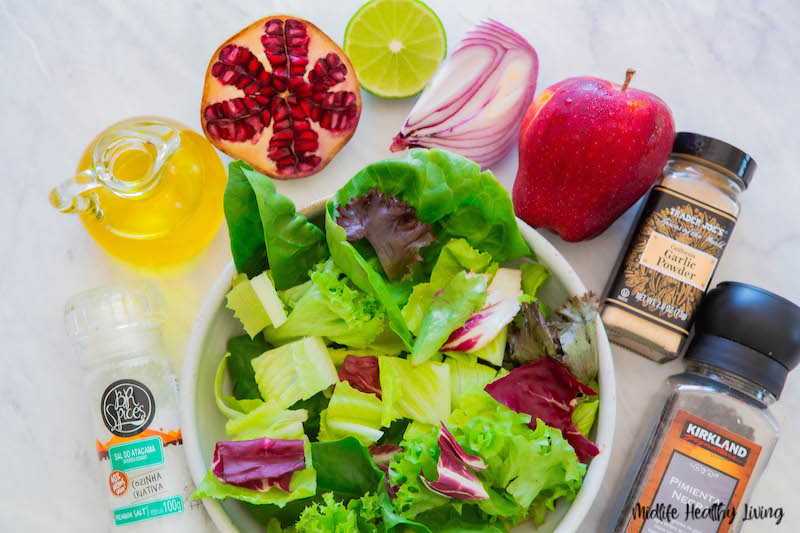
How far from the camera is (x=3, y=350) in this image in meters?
1.10

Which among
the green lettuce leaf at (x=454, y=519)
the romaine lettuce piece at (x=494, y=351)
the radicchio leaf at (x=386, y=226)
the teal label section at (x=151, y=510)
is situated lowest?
the teal label section at (x=151, y=510)

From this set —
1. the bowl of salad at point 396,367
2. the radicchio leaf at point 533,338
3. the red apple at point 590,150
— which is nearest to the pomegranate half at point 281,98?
the bowl of salad at point 396,367

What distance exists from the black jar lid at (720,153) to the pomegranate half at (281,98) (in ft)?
1.65

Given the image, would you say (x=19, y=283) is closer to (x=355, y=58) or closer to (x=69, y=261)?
(x=69, y=261)

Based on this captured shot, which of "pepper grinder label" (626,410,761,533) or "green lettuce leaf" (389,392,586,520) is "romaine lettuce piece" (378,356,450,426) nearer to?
"green lettuce leaf" (389,392,586,520)

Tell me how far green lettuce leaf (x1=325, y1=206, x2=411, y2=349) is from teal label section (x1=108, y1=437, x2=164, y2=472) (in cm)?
35

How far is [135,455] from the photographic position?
0.88m

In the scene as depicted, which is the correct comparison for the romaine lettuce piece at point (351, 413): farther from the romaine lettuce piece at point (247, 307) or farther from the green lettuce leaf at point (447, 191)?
the green lettuce leaf at point (447, 191)

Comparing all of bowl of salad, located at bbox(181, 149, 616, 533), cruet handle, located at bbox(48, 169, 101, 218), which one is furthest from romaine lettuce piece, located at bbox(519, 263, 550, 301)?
cruet handle, located at bbox(48, 169, 101, 218)

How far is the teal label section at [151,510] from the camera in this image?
0.88 m

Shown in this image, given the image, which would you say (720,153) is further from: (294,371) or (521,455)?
(294,371)

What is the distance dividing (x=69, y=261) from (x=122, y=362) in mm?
292

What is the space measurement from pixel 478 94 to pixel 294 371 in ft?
1.71

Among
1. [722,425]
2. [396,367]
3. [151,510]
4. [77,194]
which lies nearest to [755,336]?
[722,425]
